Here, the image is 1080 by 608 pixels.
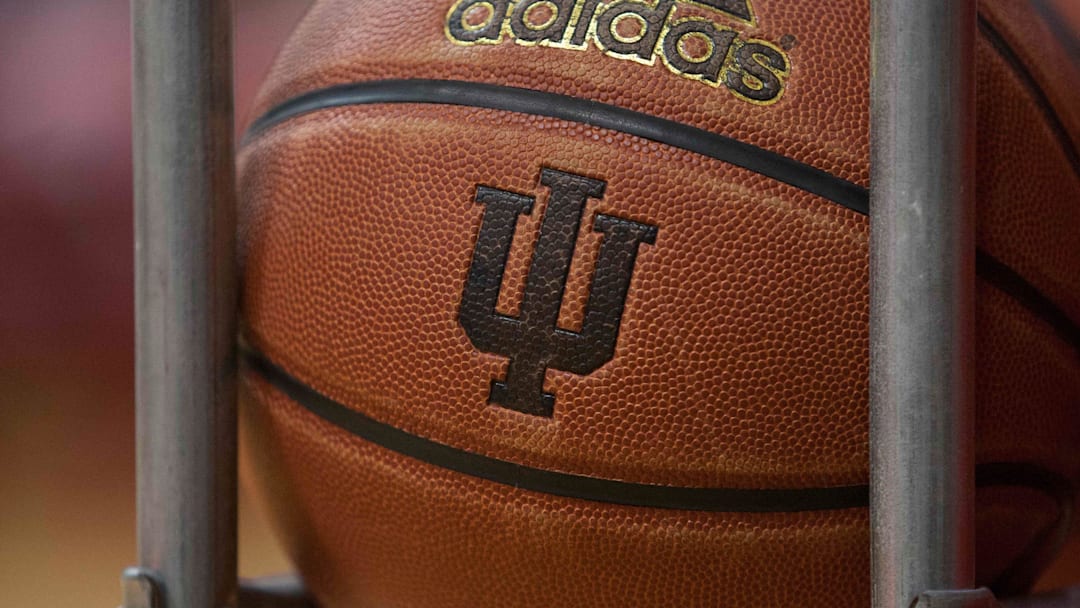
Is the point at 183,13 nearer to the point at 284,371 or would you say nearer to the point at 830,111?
the point at 284,371

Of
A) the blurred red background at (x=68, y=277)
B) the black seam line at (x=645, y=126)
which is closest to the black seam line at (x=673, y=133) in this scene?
the black seam line at (x=645, y=126)

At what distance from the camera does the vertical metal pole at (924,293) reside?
0.56 metres

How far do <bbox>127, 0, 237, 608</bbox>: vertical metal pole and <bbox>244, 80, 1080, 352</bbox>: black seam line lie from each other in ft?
0.35

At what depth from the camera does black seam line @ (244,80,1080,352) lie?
1.96ft

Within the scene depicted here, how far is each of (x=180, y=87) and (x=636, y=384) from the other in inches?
13.5

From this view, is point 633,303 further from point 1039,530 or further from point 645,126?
point 1039,530

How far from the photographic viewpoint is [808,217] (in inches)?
23.3

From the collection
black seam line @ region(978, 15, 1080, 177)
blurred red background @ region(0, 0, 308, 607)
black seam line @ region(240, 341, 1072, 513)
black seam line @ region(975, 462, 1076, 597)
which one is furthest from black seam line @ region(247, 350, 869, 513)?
blurred red background @ region(0, 0, 308, 607)

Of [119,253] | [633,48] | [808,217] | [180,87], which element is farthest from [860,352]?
[119,253]

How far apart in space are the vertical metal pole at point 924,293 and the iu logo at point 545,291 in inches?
5.1

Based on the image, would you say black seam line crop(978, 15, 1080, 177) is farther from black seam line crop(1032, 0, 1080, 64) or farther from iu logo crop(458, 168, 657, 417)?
iu logo crop(458, 168, 657, 417)

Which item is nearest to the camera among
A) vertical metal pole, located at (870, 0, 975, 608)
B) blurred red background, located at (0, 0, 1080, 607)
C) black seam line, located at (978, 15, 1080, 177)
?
vertical metal pole, located at (870, 0, 975, 608)

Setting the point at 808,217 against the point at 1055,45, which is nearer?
the point at 808,217

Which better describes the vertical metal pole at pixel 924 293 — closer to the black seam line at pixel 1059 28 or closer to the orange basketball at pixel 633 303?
the orange basketball at pixel 633 303
